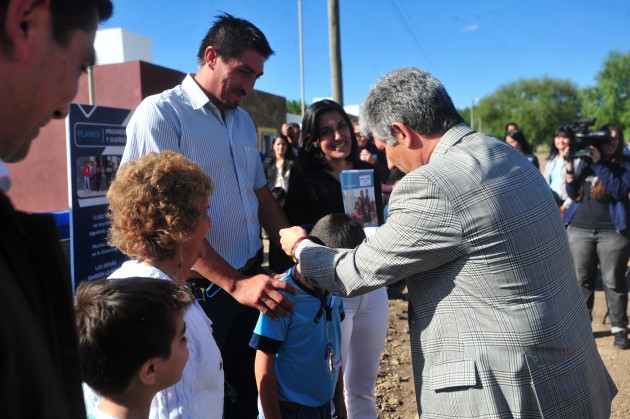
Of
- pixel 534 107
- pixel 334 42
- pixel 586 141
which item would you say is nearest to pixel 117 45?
pixel 334 42

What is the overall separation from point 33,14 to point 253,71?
1912mm

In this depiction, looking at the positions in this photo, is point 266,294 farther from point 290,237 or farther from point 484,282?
point 484,282

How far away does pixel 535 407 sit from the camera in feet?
5.61

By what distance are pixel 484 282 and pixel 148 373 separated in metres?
1.03

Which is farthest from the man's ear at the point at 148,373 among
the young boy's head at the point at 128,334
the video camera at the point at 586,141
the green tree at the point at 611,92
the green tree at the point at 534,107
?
the green tree at the point at 534,107

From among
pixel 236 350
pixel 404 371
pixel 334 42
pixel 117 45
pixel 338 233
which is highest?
pixel 117 45

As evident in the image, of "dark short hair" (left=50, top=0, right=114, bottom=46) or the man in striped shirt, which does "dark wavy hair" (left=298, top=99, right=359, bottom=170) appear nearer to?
the man in striped shirt

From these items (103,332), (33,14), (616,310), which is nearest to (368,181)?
(103,332)

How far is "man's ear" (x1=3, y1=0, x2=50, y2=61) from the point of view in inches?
26.8

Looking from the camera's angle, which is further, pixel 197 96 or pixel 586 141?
pixel 586 141

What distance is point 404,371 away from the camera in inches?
182

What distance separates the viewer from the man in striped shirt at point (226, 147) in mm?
2338

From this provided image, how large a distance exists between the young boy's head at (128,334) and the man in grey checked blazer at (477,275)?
0.66 m

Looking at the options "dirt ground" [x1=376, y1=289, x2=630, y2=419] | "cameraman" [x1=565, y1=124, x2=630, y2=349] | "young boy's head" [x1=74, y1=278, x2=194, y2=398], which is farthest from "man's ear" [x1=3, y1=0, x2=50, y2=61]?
"cameraman" [x1=565, y1=124, x2=630, y2=349]
